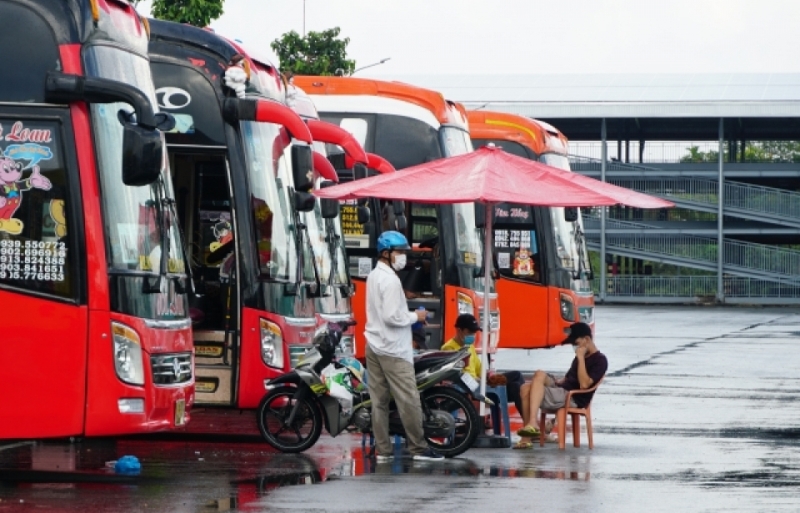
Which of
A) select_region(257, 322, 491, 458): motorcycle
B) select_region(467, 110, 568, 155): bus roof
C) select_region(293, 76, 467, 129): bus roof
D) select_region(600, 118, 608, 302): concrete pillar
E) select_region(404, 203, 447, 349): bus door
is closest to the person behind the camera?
select_region(257, 322, 491, 458): motorcycle

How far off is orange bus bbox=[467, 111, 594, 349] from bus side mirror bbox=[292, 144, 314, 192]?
1156 centimetres

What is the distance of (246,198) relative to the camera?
45.7 feet

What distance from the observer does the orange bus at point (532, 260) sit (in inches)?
1001

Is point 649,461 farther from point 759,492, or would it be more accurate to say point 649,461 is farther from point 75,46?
point 75,46

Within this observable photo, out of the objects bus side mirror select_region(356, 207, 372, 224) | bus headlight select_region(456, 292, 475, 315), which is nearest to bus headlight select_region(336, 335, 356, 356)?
bus side mirror select_region(356, 207, 372, 224)

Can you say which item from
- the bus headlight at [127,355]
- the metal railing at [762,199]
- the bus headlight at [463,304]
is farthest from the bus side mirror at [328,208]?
the metal railing at [762,199]

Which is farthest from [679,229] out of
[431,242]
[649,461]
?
[649,461]

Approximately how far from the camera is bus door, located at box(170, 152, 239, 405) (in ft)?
45.8

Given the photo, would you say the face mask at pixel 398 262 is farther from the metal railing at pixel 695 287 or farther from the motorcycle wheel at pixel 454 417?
the metal railing at pixel 695 287

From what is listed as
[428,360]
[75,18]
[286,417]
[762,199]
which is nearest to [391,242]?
[428,360]

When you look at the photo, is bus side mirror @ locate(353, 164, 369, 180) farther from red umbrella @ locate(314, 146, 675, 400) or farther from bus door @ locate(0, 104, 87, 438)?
bus door @ locate(0, 104, 87, 438)

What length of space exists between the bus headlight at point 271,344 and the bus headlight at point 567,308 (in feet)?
39.7

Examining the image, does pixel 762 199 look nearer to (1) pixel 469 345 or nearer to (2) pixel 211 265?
(2) pixel 211 265

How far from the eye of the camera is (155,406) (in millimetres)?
10609
